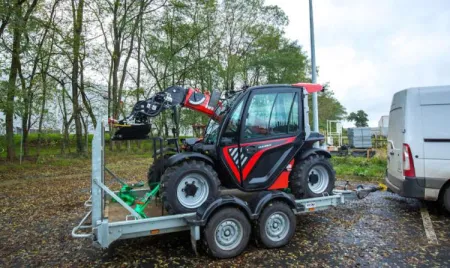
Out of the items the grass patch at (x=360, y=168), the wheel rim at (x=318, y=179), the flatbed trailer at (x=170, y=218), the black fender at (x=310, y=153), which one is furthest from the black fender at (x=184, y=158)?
the grass patch at (x=360, y=168)

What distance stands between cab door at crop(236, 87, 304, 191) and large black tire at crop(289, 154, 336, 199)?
0.76 ft

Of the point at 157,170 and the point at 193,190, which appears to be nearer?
the point at 193,190

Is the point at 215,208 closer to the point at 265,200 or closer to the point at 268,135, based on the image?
the point at 265,200

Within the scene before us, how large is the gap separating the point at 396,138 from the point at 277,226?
11.5 ft

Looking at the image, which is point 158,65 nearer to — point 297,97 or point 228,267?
point 297,97

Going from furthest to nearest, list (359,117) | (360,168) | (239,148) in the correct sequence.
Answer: (359,117)
(360,168)
(239,148)

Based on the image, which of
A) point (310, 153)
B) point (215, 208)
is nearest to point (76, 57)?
point (310, 153)

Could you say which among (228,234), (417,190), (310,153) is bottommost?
(228,234)

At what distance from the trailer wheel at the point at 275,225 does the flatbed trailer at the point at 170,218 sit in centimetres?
1

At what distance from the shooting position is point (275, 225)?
15.1 ft

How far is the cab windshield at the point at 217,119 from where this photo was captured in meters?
4.96

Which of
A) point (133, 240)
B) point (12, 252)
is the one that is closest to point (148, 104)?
point (133, 240)

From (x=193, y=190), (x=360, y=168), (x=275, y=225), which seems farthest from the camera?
(x=360, y=168)

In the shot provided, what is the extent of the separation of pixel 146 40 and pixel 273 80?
11.3 metres
